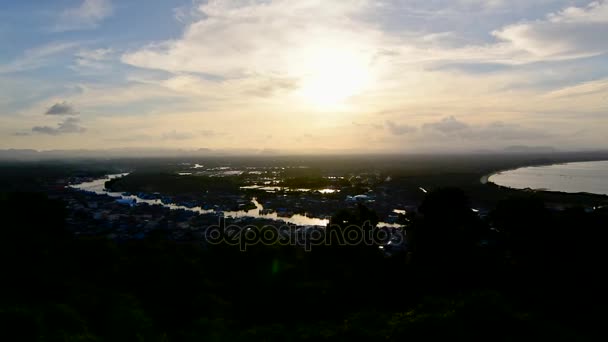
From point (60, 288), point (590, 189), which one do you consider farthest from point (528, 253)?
point (590, 189)

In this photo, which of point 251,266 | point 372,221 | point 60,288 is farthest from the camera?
point 372,221

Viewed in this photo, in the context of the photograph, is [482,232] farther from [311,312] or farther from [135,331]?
[135,331]

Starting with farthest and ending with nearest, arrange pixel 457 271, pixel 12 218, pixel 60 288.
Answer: pixel 12 218 → pixel 457 271 → pixel 60 288

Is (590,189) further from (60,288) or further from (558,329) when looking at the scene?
(60,288)

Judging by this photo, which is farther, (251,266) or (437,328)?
(251,266)

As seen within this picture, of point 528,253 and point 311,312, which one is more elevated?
point 528,253

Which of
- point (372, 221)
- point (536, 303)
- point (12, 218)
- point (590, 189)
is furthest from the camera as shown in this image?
point (590, 189)

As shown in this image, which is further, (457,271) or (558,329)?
(457,271)

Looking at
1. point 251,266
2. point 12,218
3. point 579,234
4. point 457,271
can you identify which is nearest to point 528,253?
point 579,234

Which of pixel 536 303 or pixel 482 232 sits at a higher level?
pixel 482 232
